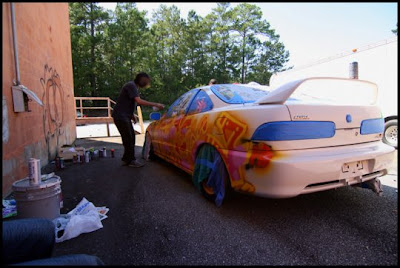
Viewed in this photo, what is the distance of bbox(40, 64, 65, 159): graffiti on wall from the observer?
5.13m

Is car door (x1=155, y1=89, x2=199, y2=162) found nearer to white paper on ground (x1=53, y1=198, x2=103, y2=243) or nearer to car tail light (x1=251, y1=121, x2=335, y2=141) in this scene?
white paper on ground (x1=53, y1=198, x2=103, y2=243)

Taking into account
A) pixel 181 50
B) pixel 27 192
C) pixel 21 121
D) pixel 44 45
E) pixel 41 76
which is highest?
pixel 181 50

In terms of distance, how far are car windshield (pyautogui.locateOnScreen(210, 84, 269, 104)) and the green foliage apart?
2368 cm

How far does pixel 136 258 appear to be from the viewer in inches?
68.6

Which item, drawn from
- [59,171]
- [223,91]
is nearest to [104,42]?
[59,171]

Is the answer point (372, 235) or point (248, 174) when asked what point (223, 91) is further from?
point (372, 235)

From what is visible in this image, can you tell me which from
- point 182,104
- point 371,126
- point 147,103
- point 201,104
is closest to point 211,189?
point 201,104

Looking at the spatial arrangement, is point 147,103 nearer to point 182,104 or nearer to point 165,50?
point 182,104

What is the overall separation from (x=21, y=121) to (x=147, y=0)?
367cm

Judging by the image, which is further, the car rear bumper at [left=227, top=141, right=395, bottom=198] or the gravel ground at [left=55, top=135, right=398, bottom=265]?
the car rear bumper at [left=227, top=141, right=395, bottom=198]

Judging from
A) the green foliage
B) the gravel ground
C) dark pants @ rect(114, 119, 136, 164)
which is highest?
the green foliage

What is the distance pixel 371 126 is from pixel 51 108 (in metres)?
6.08

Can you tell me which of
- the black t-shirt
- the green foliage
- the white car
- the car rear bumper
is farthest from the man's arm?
the green foliage

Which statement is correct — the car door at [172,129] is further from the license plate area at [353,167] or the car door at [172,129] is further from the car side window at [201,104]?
the license plate area at [353,167]
